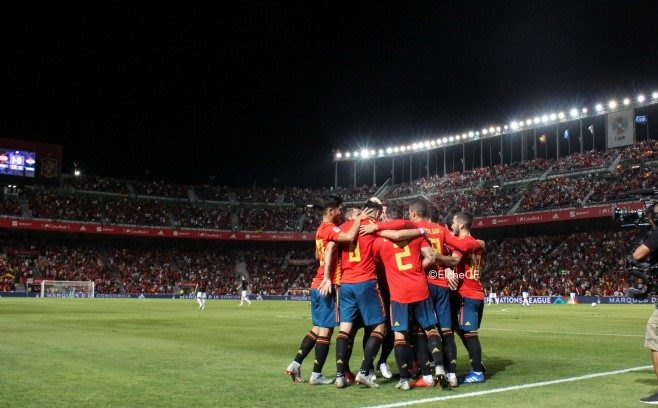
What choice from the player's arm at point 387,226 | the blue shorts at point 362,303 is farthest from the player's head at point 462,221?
the blue shorts at point 362,303

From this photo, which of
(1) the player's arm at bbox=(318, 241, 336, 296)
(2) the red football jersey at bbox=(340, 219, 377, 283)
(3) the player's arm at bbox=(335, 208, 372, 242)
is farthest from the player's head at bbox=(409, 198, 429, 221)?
(1) the player's arm at bbox=(318, 241, 336, 296)

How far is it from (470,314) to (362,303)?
1776 mm

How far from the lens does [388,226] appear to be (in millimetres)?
8367

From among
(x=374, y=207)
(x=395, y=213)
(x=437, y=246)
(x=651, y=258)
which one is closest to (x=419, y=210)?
(x=395, y=213)

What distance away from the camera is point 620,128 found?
192 ft

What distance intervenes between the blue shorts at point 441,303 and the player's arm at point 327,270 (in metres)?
1.59

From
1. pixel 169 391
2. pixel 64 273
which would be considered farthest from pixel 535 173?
pixel 169 391

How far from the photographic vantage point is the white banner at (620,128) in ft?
188

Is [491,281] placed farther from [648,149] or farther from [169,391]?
[169,391]

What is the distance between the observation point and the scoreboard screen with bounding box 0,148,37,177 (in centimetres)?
5694

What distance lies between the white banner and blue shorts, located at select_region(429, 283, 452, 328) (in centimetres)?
5516

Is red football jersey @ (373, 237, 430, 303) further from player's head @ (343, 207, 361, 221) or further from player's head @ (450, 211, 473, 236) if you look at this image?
player's head @ (450, 211, 473, 236)

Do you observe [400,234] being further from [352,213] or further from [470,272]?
[470,272]

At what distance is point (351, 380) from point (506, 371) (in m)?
2.60
